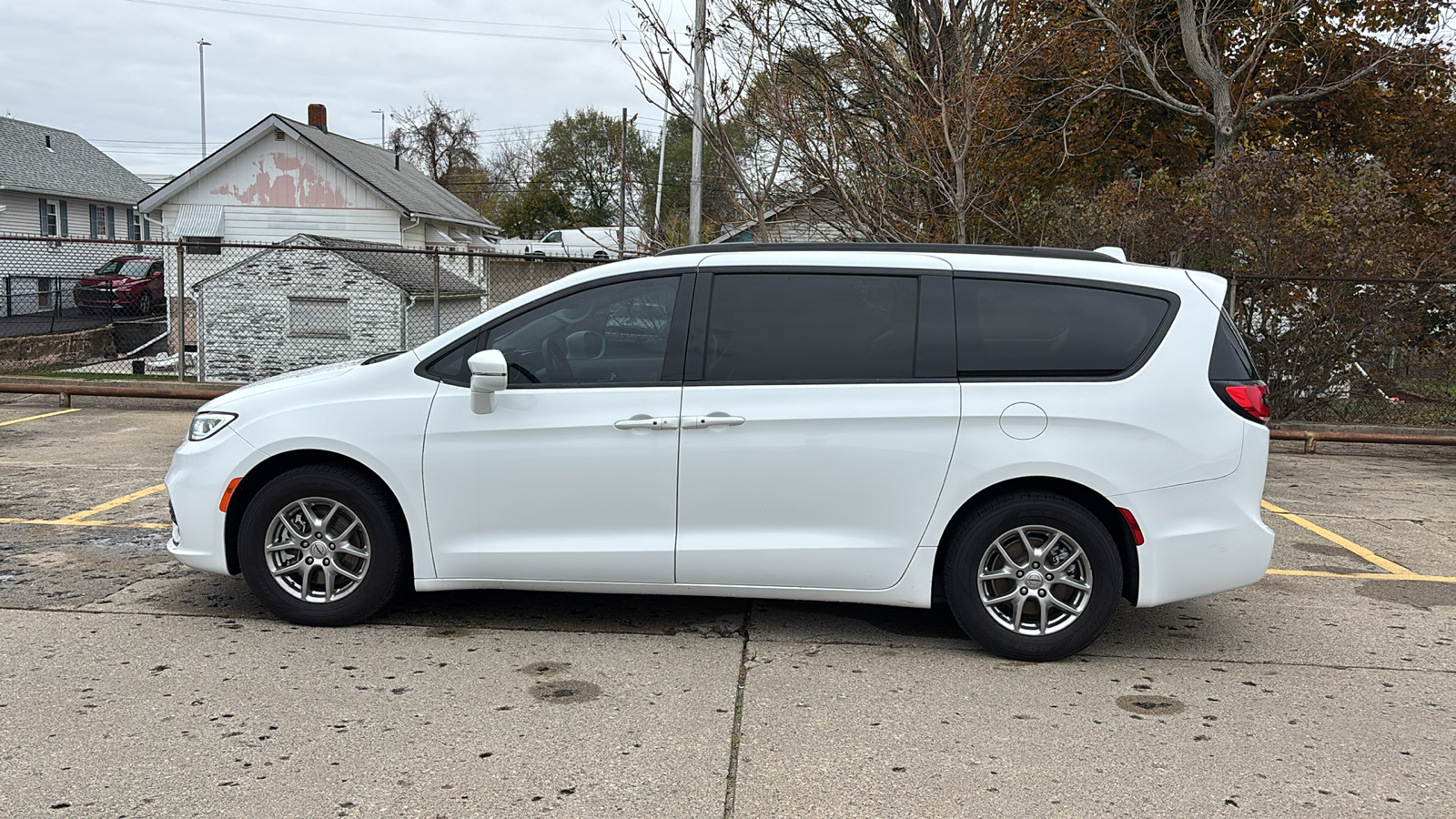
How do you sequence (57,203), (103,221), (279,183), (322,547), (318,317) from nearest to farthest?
(322,547) < (318,317) < (279,183) < (57,203) < (103,221)

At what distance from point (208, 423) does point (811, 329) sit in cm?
275

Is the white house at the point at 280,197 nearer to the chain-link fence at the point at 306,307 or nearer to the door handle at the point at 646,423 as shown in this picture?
the chain-link fence at the point at 306,307

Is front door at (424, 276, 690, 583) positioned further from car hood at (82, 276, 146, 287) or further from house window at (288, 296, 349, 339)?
car hood at (82, 276, 146, 287)

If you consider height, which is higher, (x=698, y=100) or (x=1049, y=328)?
(x=698, y=100)

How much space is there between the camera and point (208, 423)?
5.21 meters

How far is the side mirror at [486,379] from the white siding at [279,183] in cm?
2385

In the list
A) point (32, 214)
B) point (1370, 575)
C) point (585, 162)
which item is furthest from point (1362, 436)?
point (585, 162)

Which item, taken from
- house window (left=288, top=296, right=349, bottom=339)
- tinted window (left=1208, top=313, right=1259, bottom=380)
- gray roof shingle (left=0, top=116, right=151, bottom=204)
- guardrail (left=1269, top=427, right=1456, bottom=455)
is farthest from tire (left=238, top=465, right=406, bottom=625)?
gray roof shingle (left=0, top=116, right=151, bottom=204)

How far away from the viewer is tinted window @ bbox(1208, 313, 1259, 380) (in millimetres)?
4875

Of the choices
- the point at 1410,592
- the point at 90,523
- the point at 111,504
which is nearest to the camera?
the point at 1410,592

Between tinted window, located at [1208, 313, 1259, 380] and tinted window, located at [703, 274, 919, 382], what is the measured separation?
4.20 feet

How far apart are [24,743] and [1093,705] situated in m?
3.82

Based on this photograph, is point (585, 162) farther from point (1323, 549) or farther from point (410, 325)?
point (1323, 549)

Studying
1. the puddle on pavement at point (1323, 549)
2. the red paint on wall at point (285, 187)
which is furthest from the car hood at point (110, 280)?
the puddle on pavement at point (1323, 549)
